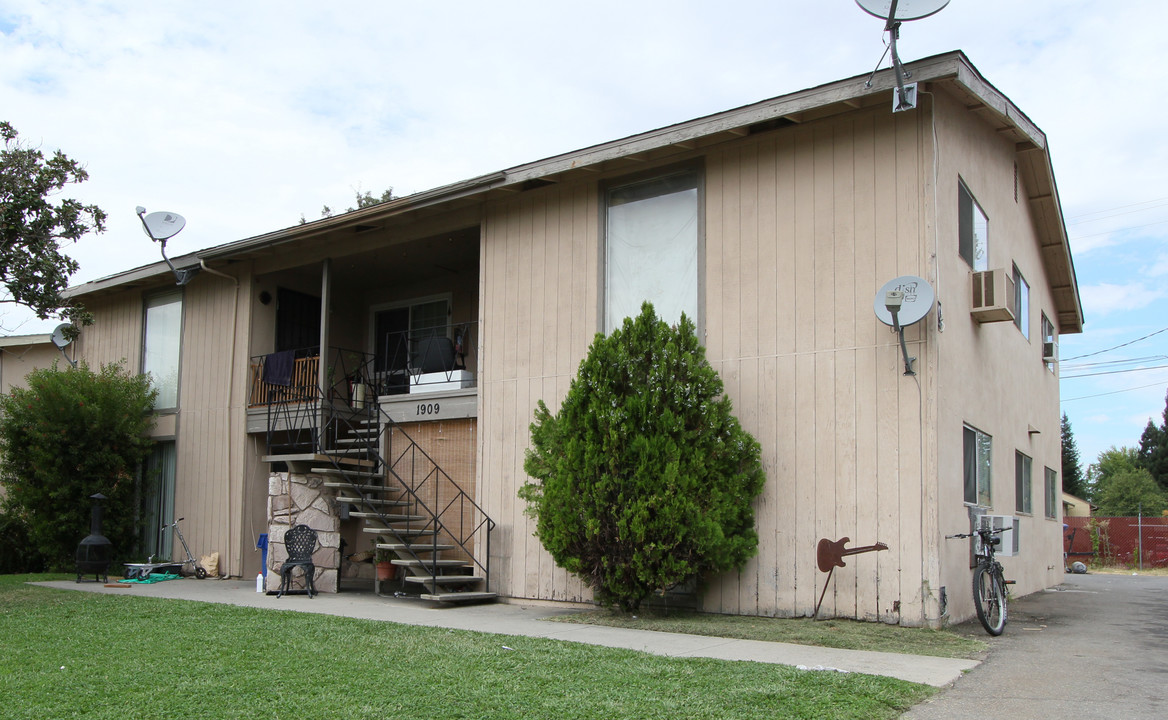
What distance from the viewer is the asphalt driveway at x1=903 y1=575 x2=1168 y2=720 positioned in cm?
509

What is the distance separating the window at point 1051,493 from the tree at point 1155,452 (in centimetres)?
3841

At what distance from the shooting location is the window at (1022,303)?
12.5 metres

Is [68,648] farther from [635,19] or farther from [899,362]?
[635,19]

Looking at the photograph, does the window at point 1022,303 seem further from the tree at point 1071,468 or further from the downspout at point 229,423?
the tree at point 1071,468

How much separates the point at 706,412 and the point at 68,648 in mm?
5444

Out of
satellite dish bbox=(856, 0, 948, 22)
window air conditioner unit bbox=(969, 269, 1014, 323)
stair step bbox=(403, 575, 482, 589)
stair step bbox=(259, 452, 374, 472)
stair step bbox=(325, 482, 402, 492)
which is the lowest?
stair step bbox=(403, 575, 482, 589)

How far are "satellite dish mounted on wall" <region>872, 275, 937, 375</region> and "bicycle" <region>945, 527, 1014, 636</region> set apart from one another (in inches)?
67.5

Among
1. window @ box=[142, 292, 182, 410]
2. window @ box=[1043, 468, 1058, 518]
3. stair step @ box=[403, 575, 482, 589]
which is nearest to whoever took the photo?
stair step @ box=[403, 575, 482, 589]

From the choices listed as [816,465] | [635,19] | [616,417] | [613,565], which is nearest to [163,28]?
[635,19]

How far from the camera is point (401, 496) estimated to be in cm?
1212

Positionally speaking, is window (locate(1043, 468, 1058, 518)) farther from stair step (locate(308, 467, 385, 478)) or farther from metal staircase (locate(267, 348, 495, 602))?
stair step (locate(308, 467, 385, 478))

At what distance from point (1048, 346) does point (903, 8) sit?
361 inches

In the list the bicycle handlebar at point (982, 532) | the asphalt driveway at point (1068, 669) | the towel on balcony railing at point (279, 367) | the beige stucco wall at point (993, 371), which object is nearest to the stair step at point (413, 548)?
the towel on balcony railing at point (279, 367)

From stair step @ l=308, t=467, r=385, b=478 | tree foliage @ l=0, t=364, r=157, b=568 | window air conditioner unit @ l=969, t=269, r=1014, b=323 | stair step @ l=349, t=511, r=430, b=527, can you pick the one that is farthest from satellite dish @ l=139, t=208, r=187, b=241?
window air conditioner unit @ l=969, t=269, r=1014, b=323
